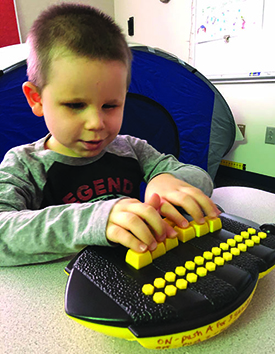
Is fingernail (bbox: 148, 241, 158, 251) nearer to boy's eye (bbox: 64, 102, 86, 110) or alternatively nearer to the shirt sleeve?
the shirt sleeve

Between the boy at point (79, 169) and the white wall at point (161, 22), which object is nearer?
the boy at point (79, 169)

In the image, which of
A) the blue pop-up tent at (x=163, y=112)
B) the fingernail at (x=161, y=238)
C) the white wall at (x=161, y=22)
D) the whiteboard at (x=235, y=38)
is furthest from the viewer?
the white wall at (x=161, y=22)

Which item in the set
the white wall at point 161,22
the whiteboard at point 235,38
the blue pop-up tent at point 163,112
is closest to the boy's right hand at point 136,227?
the blue pop-up tent at point 163,112

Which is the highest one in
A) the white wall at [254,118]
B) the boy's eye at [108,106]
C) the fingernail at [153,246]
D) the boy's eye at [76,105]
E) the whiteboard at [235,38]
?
the whiteboard at [235,38]

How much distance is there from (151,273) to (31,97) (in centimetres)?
42

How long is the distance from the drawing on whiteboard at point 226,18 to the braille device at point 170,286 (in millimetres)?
1742

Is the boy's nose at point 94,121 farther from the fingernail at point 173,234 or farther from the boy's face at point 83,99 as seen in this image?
the fingernail at point 173,234

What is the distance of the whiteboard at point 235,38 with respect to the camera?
5.42 ft

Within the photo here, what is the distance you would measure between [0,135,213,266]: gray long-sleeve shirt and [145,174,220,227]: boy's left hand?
76mm

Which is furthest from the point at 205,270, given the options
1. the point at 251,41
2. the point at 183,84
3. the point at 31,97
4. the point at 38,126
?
the point at 251,41

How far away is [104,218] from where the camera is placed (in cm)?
37

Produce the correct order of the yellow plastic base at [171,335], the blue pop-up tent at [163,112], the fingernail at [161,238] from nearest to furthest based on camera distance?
the yellow plastic base at [171,335] < the fingernail at [161,238] < the blue pop-up tent at [163,112]

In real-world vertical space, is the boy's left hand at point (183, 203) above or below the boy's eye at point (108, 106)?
below

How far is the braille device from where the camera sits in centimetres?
24
